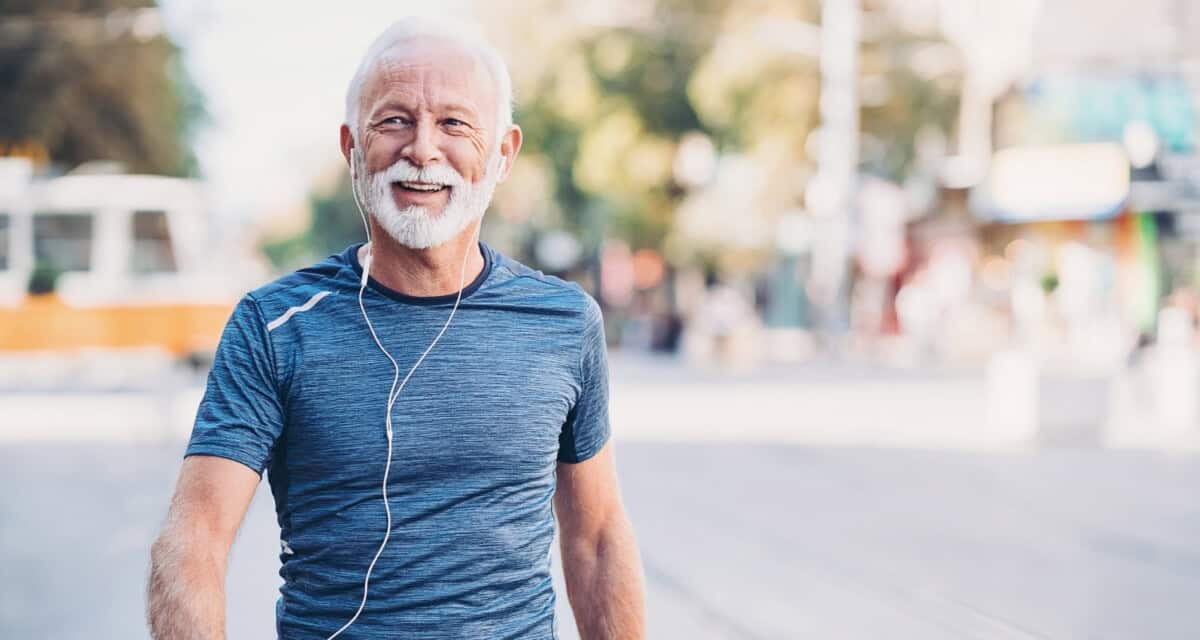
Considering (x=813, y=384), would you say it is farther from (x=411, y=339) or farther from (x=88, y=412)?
(x=411, y=339)

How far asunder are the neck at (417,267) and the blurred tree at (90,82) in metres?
23.1

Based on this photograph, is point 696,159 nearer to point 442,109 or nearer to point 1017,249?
point 1017,249

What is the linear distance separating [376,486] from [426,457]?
0.08 m

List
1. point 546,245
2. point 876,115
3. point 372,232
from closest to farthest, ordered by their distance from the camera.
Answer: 1. point 372,232
2. point 876,115
3. point 546,245

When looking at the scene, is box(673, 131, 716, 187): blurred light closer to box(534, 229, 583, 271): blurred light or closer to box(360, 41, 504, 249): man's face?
box(534, 229, 583, 271): blurred light

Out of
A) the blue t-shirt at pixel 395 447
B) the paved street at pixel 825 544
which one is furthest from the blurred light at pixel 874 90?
the blue t-shirt at pixel 395 447

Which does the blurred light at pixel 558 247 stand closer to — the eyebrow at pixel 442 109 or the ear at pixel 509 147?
the ear at pixel 509 147

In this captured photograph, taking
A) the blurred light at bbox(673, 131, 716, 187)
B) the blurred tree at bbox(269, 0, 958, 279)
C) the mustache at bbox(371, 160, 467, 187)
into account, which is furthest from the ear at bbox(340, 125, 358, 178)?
the blurred light at bbox(673, 131, 716, 187)

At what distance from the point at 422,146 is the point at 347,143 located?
0.19 m

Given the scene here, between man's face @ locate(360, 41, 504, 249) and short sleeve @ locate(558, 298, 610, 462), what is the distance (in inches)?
10.2

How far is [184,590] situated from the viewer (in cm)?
215

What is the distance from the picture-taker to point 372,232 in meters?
2.41

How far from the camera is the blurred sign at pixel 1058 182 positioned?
33.8 metres

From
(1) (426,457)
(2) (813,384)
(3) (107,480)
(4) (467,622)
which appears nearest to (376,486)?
(1) (426,457)
